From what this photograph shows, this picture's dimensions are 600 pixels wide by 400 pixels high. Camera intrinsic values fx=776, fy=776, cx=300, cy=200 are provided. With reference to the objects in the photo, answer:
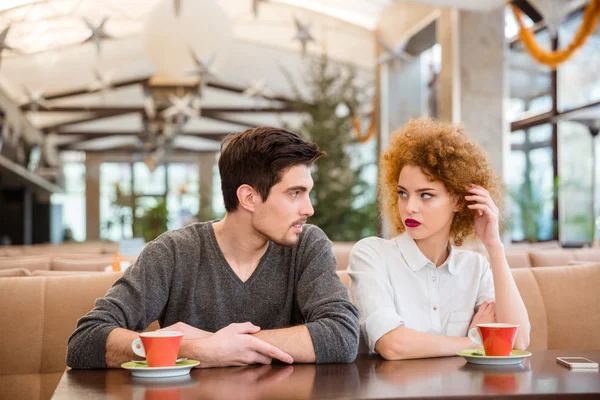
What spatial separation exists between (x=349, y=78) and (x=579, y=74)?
3.24 metres

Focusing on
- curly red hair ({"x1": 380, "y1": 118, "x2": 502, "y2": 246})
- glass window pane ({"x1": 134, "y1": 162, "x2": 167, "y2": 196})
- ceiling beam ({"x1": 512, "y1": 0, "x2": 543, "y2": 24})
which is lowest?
curly red hair ({"x1": 380, "y1": 118, "x2": 502, "y2": 246})

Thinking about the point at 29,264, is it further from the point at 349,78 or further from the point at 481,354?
the point at 349,78

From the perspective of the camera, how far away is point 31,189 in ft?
75.8

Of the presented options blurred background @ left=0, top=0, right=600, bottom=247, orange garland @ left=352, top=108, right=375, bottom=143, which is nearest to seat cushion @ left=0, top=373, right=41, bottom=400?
blurred background @ left=0, top=0, right=600, bottom=247

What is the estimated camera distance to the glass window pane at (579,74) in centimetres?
842

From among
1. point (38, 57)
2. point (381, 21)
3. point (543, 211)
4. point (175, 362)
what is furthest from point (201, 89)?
point (175, 362)

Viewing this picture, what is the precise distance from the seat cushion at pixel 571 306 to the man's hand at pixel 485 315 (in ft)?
1.81

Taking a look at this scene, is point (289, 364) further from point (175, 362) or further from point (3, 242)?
point (3, 242)

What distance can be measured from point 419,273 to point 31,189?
22445mm

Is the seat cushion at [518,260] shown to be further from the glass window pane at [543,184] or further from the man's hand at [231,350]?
the glass window pane at [543,184]

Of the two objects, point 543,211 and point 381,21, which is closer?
point 543,211

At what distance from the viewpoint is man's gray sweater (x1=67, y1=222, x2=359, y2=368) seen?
6.57 feet

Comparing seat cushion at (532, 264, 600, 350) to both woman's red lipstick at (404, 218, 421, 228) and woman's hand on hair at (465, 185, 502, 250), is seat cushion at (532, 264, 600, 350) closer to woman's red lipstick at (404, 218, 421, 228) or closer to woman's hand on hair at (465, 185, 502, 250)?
woman's hand on hair at (465, 185, 502, 250)

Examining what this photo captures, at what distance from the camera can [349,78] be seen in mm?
10938
